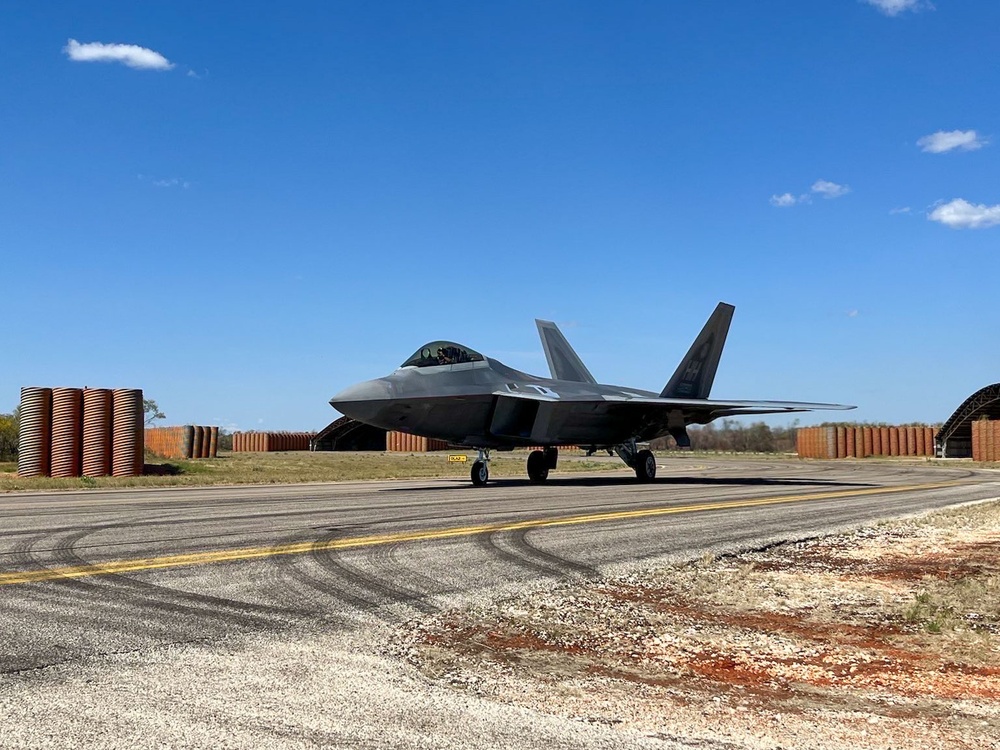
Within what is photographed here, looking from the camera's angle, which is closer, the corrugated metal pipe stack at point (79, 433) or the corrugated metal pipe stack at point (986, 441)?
the corrugated metal pipe stack at point (79, 433)

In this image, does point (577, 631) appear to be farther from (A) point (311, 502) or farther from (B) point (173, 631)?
(A) point (311, 502)

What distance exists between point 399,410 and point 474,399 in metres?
2.64

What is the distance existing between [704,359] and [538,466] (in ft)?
26.5

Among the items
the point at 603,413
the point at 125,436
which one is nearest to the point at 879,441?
the point at 603,413

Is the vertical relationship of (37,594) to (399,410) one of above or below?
below

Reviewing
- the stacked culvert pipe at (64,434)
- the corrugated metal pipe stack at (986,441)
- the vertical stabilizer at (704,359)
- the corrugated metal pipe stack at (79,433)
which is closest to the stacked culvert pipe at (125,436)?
the corrugated metal pipe stack at (79,433)

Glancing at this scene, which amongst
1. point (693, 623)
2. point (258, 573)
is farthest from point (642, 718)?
point (258, 573)

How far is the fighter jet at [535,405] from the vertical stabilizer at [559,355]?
0.16 ft

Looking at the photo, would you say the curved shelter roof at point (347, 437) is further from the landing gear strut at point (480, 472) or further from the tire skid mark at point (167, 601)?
the tire skid mark at point (167, 601)

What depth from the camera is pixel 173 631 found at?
5.77 metres

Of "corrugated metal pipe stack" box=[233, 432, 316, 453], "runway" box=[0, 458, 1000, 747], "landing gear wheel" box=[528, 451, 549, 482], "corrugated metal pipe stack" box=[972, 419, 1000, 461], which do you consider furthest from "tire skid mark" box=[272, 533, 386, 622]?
"corrugated metal pipe stack" box=[233, 432, 316, 453]

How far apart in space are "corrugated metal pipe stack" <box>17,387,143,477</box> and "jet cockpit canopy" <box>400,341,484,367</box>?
47.6ft

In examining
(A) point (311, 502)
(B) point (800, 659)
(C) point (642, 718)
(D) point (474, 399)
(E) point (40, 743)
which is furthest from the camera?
(D) point (474, 399)

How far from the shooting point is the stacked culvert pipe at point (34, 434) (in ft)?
102
